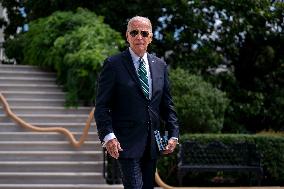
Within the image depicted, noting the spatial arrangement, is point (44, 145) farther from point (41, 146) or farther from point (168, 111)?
point (168, 111)

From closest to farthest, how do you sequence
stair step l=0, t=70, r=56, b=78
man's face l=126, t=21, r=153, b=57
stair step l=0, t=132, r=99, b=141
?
man's face l=126, t=21, r=153, b=57 → stair step l=0, t=132, r=99, b=141 → stair step l=0, t=70, r=56, b=78

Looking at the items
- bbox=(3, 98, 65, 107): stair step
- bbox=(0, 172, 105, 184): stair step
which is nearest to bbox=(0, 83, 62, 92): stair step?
bbox=(3, 98, 65, 107): stair step

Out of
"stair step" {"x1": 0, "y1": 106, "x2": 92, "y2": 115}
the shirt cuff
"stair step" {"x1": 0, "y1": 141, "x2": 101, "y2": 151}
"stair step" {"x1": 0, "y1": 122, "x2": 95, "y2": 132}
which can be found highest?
the shirt cuff

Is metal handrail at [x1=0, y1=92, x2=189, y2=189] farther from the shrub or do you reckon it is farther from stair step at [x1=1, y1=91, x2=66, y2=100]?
the shrub

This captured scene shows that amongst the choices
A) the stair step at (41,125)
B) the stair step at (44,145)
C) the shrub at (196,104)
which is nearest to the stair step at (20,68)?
the stair step at (44,145)

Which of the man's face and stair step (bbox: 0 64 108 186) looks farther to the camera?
stair step (bbox: 0 64 108 186)

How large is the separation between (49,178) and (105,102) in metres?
5.84

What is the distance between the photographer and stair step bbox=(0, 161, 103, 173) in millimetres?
9859

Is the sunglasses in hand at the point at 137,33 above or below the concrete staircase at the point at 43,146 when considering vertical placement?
above

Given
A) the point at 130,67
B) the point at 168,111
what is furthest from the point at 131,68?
the point at 168,111

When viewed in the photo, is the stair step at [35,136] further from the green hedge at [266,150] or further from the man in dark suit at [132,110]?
the man in dark suit at [132,110]

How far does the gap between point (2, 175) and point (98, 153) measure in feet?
5.53

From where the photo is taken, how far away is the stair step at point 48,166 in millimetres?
9859

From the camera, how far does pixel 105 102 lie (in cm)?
407
